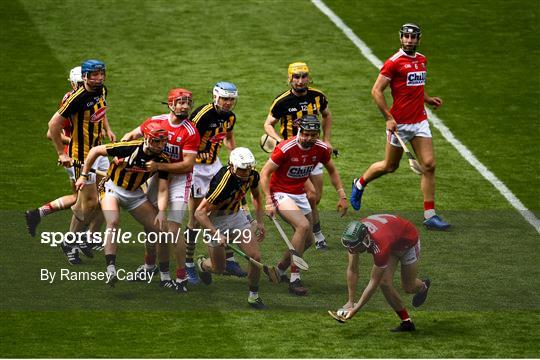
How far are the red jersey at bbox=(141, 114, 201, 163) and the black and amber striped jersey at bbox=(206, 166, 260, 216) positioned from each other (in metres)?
0.56

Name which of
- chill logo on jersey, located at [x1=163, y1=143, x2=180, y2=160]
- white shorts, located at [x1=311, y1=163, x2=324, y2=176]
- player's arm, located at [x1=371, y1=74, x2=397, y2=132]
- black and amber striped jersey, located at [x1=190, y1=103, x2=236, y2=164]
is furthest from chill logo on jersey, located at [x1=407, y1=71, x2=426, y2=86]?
chill logo on jersey, located at [x1=163, y1=143, x2=180, y2=160]

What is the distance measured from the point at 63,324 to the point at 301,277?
3.18 m

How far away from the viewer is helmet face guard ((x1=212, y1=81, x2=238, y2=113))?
17.8m

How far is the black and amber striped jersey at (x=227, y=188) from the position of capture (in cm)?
1662

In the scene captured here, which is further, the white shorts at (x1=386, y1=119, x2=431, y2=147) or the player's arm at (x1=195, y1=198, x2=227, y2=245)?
the white shorts at (x1=386, y1=119, x2=431, y2=147)

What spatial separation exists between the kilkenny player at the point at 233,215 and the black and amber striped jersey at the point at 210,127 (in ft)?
3.97

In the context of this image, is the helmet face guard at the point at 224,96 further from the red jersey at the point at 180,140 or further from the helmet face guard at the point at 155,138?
the helmet face guard at the point at 155,138

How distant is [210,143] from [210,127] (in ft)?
0.92

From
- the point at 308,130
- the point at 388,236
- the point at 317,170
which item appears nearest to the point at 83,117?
the point at 308,130

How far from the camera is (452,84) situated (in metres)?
25.3

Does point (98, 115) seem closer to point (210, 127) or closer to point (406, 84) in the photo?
point (210, 127)

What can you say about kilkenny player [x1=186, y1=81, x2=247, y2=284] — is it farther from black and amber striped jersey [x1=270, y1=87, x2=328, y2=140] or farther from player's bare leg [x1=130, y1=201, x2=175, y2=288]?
black and amber striped jersey [x1=270, y1=87, x2=328, y2=140]

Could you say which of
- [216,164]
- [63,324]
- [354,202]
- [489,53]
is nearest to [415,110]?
[354,202]

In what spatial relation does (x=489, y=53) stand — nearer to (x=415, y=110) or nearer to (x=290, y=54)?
(x=290, y=54)
